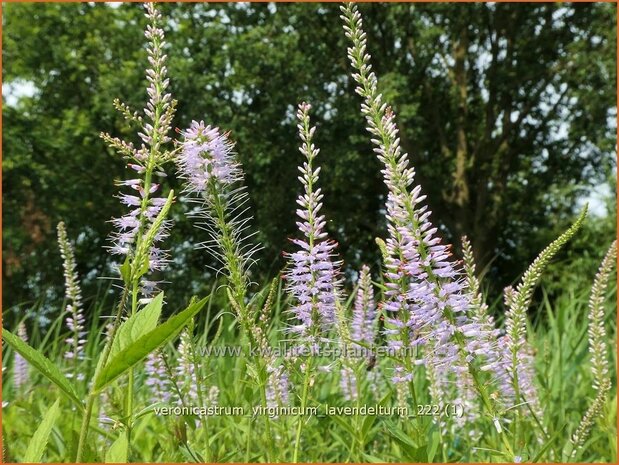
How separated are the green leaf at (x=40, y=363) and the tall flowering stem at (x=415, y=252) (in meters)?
0.98

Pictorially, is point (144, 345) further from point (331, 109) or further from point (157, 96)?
point (331, 109)

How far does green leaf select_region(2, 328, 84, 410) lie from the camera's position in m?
1.20

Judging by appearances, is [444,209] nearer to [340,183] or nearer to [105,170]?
[340,183]

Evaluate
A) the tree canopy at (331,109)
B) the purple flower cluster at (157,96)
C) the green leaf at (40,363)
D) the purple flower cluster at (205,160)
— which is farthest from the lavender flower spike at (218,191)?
the tree canopy at (331,109)

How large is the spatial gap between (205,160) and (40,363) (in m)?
1.09

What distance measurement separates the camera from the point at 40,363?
1247mm

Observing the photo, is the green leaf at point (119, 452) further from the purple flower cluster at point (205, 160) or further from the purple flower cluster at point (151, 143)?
the purple flower cluster at point (205, 160)

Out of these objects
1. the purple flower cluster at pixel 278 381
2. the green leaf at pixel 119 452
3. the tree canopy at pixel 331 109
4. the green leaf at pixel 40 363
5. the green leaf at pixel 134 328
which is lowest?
the green leaf at pixel 119 452

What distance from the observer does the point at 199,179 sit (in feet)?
7.22

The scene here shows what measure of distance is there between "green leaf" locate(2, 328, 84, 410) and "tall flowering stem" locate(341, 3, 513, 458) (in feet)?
3.20

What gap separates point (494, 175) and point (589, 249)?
4308 millimetres

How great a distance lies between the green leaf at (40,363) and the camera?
1.20 m

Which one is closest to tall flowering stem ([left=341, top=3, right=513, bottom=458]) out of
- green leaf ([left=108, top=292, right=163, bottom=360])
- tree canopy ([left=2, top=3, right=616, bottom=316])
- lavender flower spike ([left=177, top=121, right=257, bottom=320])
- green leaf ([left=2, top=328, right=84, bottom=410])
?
lavender flower spike ([left=177, top=121, right=257, bottom=320])

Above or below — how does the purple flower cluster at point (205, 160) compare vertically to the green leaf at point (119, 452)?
above
